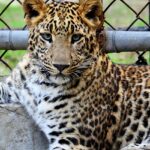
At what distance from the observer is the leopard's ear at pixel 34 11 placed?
6953 mm

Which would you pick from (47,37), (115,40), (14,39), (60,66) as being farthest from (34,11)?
(115,40)

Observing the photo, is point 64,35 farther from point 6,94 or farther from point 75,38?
point 6,94

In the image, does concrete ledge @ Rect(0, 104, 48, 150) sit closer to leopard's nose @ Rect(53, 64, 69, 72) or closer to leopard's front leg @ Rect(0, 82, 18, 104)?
leopard's front leg @ Rect(0, 82, 18, 104)

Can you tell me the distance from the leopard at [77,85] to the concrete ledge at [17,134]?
0.10 metres

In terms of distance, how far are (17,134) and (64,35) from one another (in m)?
0.86

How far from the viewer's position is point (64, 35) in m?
6.86

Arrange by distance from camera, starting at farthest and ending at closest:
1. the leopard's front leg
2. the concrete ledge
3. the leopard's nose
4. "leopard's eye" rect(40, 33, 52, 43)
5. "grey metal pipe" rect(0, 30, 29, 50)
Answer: "grey metal pipe" rect(0, 30, 29, 50)
the leopard's front leg
the concrete ledge
"leopard's eye" rect(40, 33, 52, 43)
the leopard's nose

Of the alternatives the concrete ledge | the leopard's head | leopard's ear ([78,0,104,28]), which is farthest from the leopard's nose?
the concrete ledge

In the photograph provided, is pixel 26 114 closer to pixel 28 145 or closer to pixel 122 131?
pixel 28 145

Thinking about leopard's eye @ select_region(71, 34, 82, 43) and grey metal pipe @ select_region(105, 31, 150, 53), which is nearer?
leopard's eye @ select_region(71, 34, 82, 43)

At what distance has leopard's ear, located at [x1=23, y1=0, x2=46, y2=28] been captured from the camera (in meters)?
6.95

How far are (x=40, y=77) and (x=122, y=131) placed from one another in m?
0.72

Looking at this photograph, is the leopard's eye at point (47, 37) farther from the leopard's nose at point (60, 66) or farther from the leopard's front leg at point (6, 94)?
the leopard's front leg at point (6, 94)

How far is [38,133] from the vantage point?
7.29 meters
